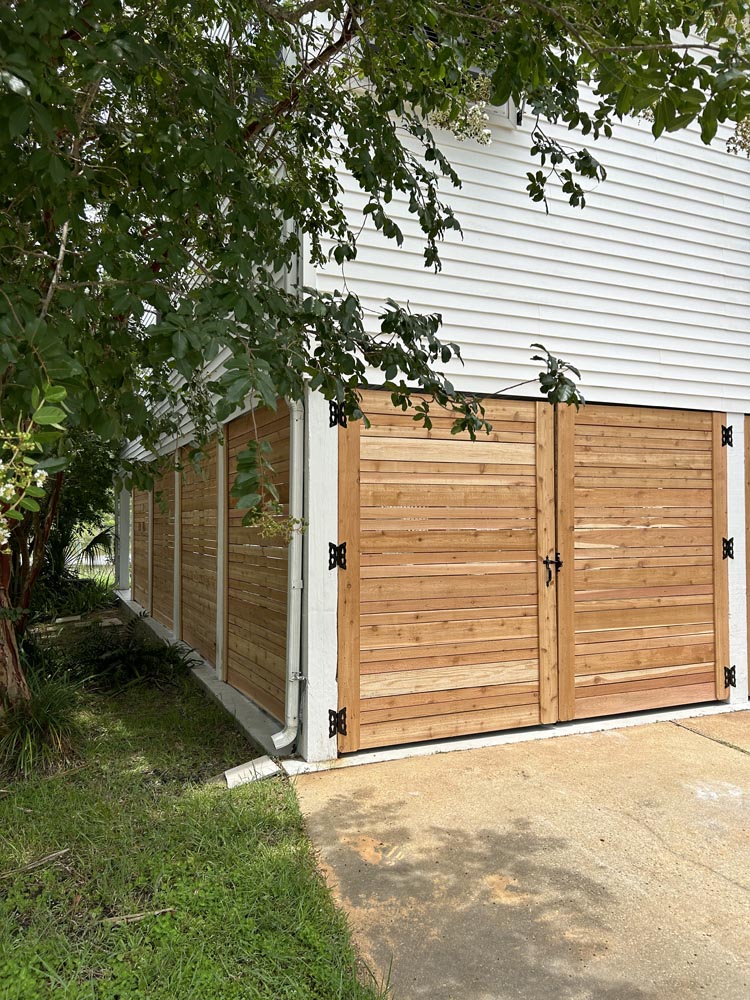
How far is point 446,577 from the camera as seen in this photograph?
415 centimetres

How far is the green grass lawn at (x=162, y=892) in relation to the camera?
1.99m

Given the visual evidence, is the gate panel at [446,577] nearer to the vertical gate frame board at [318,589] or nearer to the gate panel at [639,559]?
the vertical gate frame board at [318,589]

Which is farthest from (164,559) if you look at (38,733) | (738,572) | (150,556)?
(738,572)

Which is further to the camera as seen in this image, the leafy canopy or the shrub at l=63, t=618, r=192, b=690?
the shrub at l=63, t=618, r=192, b=690

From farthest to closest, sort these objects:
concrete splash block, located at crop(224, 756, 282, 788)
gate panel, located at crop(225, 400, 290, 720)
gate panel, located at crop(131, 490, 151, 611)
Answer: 1. gate panel, located at crop(131, 490, 151, 611)
2. gate panel, located at crop(225, 400, 290, 720)
3. concrete splash block, located at crop(224, 756, 282, 788)

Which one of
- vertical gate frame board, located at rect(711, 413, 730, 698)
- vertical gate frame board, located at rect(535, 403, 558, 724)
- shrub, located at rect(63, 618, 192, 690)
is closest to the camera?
vertical gate frame board, located at rect(535, 403, 558, 724)

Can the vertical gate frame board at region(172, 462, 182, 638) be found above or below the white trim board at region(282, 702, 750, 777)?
above

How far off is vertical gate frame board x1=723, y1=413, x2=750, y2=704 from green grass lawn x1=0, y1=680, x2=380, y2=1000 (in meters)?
3.61

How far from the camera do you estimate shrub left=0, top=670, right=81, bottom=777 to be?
362 centimetres

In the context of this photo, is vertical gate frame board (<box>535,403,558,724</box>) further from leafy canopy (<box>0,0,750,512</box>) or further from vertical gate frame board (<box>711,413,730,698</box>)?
leafy canopy (<box>0,0,750,512</box>)

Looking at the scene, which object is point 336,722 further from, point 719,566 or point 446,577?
point 719,566

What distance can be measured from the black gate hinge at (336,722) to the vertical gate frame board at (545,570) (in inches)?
54.6

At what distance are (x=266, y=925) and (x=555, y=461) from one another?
3.24m

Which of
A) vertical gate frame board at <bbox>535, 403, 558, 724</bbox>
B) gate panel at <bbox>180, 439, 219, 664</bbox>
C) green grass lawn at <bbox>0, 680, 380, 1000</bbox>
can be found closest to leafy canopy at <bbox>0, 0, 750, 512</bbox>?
green grass lawn at <bbox>0, 680, 380, 1000</bbox>
